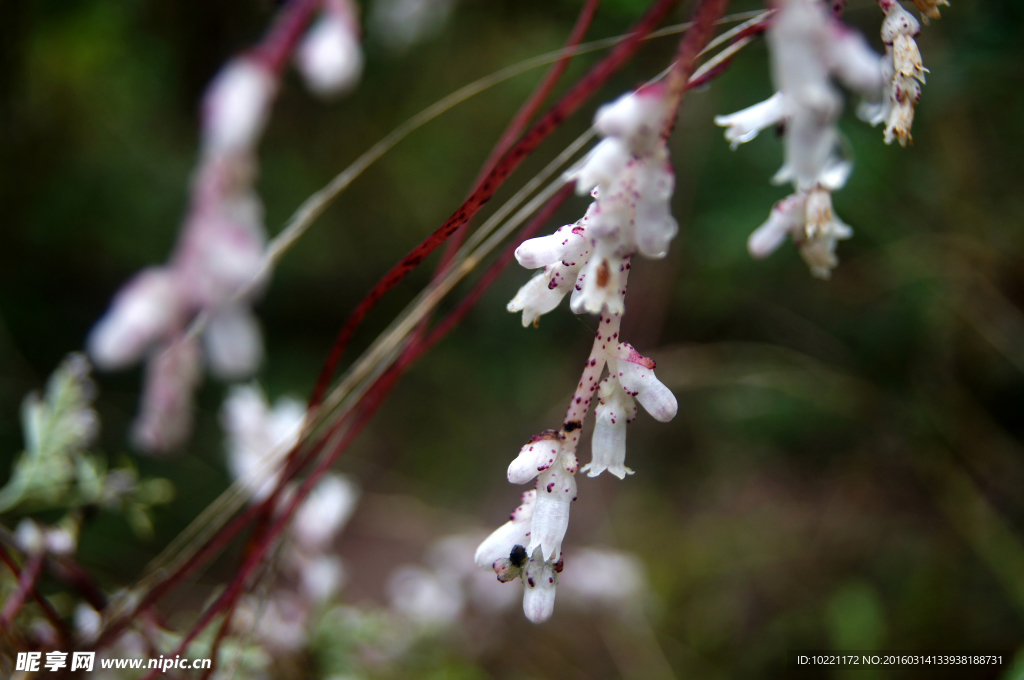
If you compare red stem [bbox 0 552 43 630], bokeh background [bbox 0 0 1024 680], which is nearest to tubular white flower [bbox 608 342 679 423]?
bokeh background [bbox 0 0 1024 680]

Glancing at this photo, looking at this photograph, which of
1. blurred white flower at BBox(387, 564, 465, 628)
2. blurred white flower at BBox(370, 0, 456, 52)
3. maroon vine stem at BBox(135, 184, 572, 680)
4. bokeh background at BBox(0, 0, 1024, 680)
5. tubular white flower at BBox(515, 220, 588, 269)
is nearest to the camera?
tubular white flower at BBox(515, 220, 588, 269)

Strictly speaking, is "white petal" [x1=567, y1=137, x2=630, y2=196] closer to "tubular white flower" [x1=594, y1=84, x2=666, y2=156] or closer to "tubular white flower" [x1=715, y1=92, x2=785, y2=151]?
"tubular white flower" [x1=594, y1=84, x2=666, y2=156]

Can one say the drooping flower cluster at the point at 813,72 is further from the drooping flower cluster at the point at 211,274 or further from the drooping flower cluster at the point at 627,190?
the drooping flower cluster at the point at 211,274

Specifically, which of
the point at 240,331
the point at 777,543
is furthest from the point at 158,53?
the point at 777,543

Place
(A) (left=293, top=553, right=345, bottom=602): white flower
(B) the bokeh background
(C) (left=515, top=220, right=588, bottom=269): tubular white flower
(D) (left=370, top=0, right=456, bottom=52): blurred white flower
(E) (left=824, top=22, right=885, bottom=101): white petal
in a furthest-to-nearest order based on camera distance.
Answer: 1. (D) (left=370, top=0, right=456, bottom=52): blurred white flower
2. (B) the bokeh background
3. (A) (left=293, top=553, right=345, bottom=602): white flower
4. (C) (left=515, top=220, right=588, bottom=269): tubular white flower
5. (E) (left=824, top=22, right=885, bottom=101): white petal

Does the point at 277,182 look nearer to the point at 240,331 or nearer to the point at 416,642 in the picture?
the point at 416,642

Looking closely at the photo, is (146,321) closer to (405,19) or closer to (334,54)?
(334,54)
